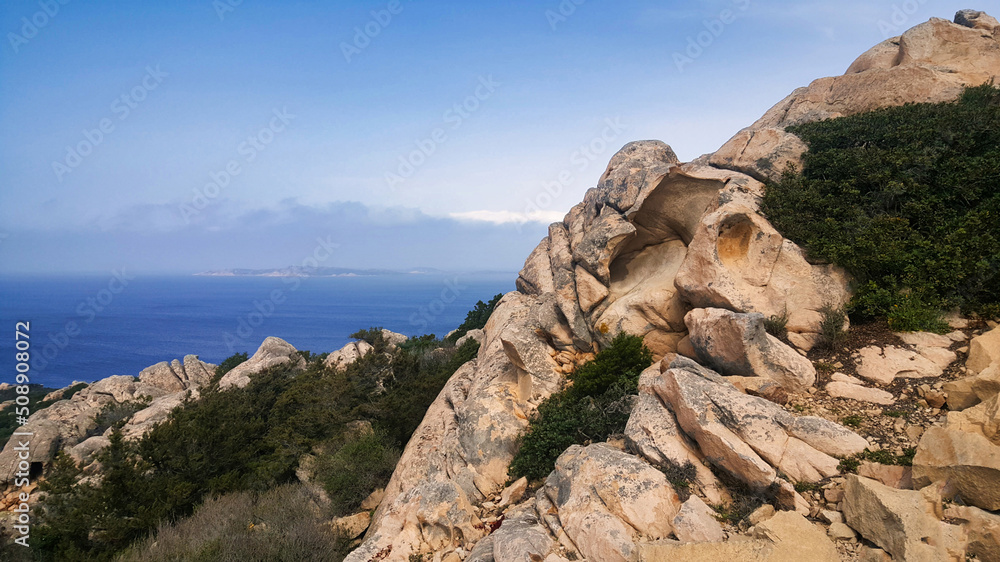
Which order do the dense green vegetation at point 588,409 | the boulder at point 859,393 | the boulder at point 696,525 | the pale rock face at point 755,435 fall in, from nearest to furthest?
the boulder at point 696,525, the pale rock face at point 755,435, the boulder at point 859,393, the dense green vegetation at point 588,409

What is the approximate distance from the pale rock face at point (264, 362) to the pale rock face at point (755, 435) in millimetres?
29444

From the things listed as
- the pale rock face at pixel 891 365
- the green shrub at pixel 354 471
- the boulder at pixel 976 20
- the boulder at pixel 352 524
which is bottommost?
the boulder at pixel 352 524

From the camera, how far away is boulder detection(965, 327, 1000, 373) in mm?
8633

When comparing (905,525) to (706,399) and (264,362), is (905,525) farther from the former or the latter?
(264,362)

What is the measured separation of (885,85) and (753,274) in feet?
40.6

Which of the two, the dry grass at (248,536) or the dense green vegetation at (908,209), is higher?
the dense green vegetation at (908,209)

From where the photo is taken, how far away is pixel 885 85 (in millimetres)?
18047

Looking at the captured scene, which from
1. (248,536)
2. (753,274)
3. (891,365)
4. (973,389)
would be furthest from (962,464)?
(248,536)

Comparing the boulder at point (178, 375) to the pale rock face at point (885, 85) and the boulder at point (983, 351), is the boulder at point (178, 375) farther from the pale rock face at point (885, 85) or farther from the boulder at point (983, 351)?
the boulder at point (983, 351)

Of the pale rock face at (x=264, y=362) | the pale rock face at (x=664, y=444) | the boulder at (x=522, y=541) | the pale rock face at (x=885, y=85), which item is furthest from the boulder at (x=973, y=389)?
the pale rock face at (x=264, y=362)

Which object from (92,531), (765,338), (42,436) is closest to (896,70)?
(765,338)

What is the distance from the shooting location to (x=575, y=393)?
13.6 metres

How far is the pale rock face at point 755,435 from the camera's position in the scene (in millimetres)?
7855

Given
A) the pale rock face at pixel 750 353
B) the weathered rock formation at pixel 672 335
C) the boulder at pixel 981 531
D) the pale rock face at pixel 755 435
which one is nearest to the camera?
the boulder at pixel 981 531
